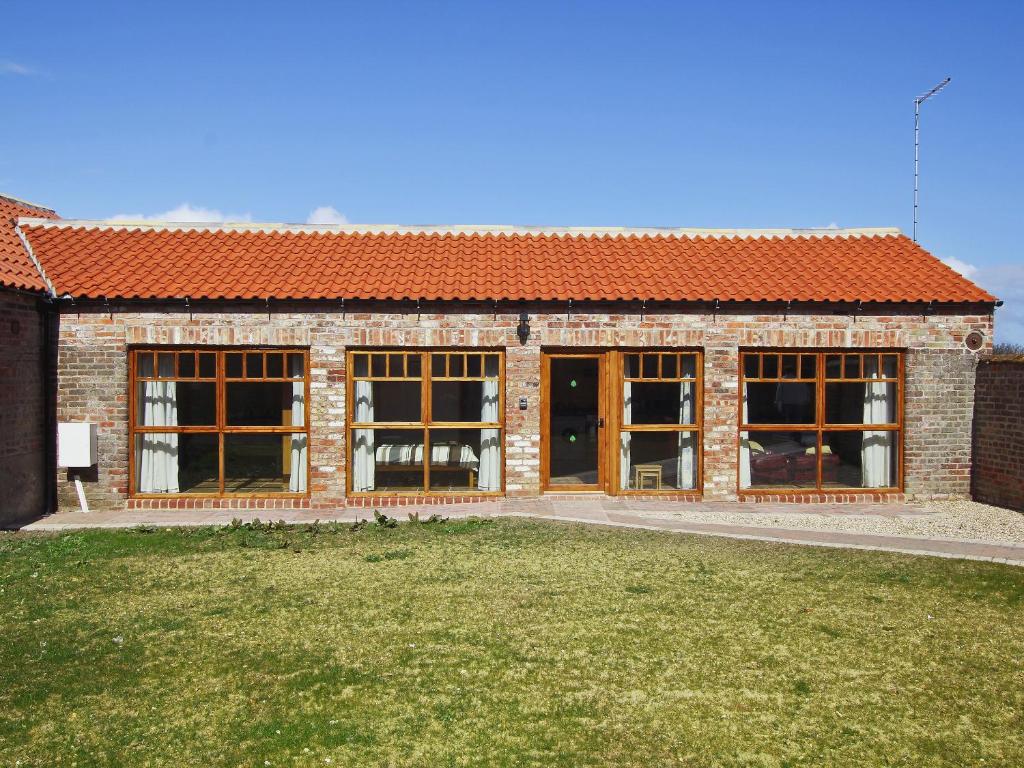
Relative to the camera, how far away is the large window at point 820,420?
43.8 ft

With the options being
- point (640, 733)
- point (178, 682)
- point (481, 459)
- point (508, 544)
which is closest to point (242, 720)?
point (178, 682)

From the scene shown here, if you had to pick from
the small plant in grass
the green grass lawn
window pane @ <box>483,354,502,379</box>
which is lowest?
the green grass lawn

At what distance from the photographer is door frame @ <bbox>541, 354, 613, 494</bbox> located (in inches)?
516

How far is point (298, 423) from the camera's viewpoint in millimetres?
13039

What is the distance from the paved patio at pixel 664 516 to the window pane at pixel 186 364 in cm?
213

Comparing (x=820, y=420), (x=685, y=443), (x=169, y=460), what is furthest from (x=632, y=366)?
(x=169, y=460)

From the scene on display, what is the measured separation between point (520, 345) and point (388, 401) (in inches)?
90.0

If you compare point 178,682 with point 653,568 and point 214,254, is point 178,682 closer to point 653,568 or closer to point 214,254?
point 653,568

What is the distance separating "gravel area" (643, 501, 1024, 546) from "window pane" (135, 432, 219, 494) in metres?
6.99

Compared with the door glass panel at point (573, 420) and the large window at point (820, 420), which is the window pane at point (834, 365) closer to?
the large window at point (820, 420)

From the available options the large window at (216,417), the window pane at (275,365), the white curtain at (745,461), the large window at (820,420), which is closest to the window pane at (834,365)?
the large window at (820,420)

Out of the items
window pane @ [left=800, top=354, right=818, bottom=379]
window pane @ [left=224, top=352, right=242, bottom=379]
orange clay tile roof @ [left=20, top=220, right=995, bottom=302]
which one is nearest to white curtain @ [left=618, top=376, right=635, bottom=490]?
orange clay tile roof @ [left=20, top=220, right=995, bottom=302]

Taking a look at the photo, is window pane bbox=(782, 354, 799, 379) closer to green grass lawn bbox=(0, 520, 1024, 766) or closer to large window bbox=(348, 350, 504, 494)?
green grass lawn bbox=(0, 520, 1024, 766)

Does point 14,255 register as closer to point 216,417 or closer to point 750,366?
point 216,417
